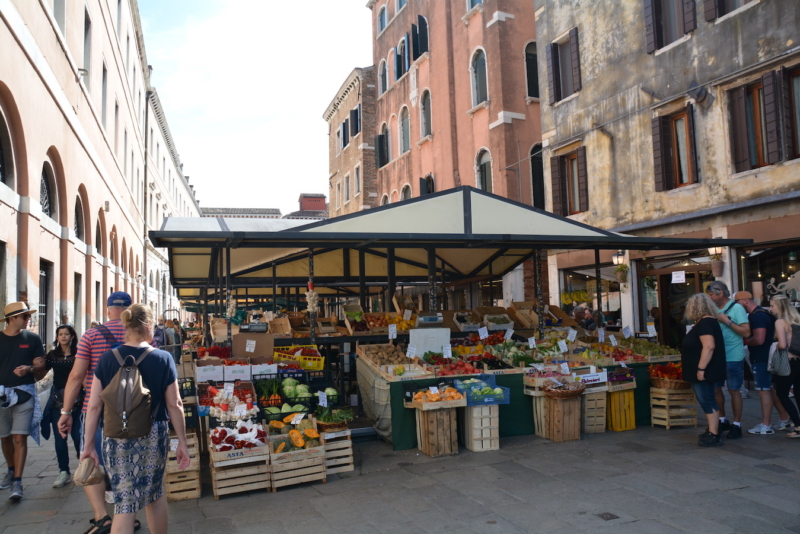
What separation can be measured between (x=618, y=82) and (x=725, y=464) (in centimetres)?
1083

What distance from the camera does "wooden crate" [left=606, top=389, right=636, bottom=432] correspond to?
795 cm

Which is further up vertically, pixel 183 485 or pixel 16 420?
pixel 16 420

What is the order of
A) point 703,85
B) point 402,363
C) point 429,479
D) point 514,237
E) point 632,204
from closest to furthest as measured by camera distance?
1. point 429,479
2. point 402,363
3. point 514,237
4. point 703,85
5. point 632,204

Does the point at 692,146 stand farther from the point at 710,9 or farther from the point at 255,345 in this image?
the point at 255,345

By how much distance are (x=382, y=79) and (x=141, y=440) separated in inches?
1051

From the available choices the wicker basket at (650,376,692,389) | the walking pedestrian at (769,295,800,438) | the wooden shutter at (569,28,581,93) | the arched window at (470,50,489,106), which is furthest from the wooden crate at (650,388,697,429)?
the arched window at (470,50,489,106)

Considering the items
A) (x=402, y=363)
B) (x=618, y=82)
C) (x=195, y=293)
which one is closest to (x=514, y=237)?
(x=402, y=363)

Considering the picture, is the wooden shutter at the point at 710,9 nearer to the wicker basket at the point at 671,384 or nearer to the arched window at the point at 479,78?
the wicker basket at the point at 671,384

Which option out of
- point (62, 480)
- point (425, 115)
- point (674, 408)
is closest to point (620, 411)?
point (674, 408)

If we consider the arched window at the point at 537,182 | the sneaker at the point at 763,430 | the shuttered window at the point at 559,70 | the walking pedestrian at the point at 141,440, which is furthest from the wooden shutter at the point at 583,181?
the walking pedestrian at the point at 141,440

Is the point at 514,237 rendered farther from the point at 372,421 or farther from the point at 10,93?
the point at 10,93

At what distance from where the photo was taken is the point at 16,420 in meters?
5.81

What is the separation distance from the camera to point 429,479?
6.02m

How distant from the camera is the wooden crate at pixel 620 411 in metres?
7.95
